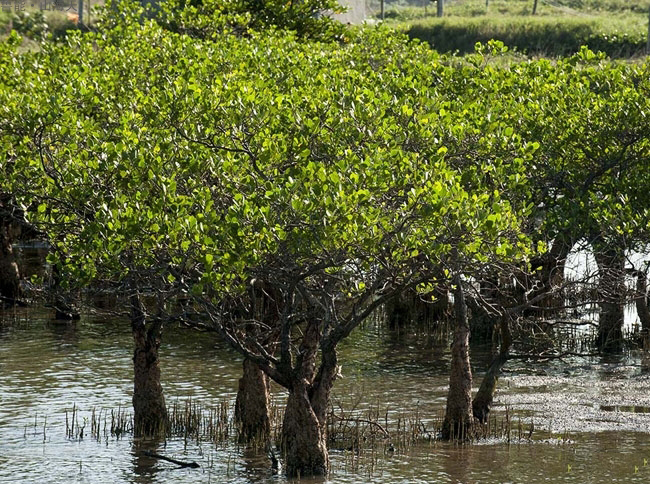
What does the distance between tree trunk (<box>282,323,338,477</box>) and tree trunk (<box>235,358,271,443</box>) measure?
265 centimetres

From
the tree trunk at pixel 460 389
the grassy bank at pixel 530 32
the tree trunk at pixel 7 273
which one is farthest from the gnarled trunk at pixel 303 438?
the grassy bank at pixel 530 32

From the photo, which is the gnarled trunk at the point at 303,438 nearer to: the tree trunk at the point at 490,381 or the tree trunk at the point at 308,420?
the tree trunk at the point at 308,420

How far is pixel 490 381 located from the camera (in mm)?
25172

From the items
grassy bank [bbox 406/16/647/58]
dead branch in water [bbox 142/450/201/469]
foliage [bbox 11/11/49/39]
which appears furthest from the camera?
grassy bank [bbox 406/16/647/58]

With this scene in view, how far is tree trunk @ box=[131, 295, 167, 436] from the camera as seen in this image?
80.4 ft

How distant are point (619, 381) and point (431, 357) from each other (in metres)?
6.16

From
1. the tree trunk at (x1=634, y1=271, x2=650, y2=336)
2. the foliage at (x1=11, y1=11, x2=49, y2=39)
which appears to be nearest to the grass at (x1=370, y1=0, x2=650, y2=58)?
the foliage at (x1=11, y1=11, x2=49, y2=39)

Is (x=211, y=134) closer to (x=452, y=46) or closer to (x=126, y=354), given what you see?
(x=126, y=354)

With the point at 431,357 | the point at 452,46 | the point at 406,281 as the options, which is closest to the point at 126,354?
the point at 431,357

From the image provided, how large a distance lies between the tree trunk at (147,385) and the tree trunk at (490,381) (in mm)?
6759

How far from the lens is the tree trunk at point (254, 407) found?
23938 mm

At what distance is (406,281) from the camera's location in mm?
19922

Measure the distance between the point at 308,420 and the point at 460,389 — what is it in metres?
4.77

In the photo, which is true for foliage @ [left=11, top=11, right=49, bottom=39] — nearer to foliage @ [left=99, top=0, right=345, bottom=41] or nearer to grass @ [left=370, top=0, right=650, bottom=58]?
grass @ [left=370, top=0, right=650, bottom=58]
